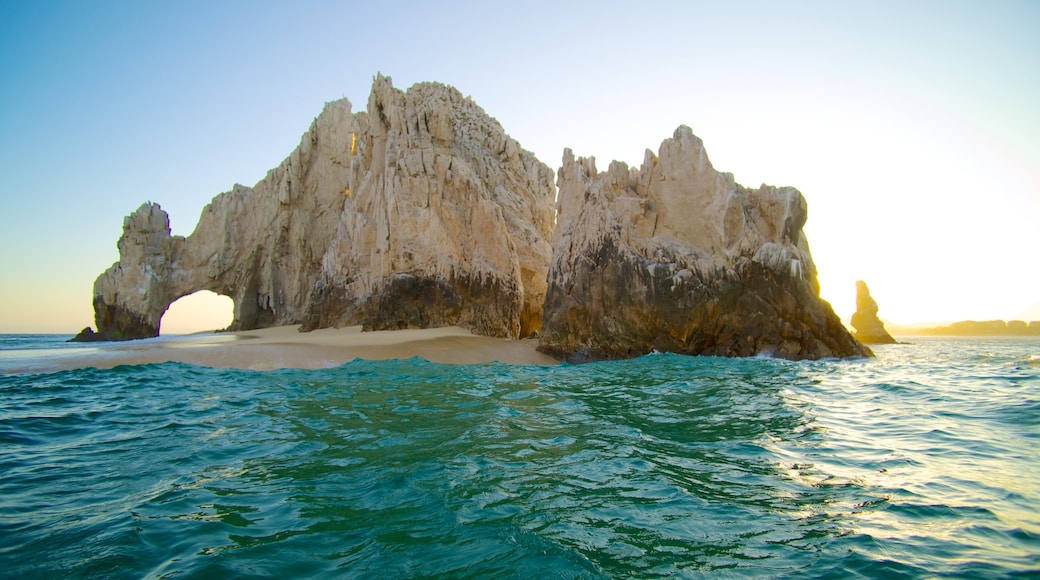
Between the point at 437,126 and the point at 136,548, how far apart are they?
23399 mm

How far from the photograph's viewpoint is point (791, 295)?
571 inches

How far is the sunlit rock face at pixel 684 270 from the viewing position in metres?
14.5

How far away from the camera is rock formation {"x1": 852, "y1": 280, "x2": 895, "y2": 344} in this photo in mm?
34250

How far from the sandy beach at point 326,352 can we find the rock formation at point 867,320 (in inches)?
1079

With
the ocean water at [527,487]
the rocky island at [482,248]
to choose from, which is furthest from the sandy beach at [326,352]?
the ocean water at [527,487]

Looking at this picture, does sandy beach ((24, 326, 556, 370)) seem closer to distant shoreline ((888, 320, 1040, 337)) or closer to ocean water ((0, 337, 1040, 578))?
ocean water ((0, 337, 1040, 578))

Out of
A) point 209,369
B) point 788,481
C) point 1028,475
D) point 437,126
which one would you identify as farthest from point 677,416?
point 437,126

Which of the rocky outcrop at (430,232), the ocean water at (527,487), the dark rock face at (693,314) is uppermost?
the rocky outcrop at (430,232)

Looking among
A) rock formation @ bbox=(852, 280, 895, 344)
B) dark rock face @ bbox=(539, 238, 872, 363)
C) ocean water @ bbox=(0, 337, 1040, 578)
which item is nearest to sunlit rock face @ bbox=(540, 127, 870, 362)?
dark rock face @ bbox=(539, 238, 872, 363)

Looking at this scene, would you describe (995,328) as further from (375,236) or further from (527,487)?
(527,487)

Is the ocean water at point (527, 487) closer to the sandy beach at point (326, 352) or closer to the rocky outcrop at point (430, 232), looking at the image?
the sandy beach at point (326, 352)

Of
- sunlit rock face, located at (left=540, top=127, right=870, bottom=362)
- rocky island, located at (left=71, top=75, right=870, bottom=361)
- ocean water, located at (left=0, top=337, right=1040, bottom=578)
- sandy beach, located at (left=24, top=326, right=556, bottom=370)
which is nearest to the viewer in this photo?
ocean water, located at (left=0, top=337, right=1040, bottom=578)

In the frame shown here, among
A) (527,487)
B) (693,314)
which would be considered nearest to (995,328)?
(693,314)

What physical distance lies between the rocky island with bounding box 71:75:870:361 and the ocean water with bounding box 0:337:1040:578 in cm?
765
